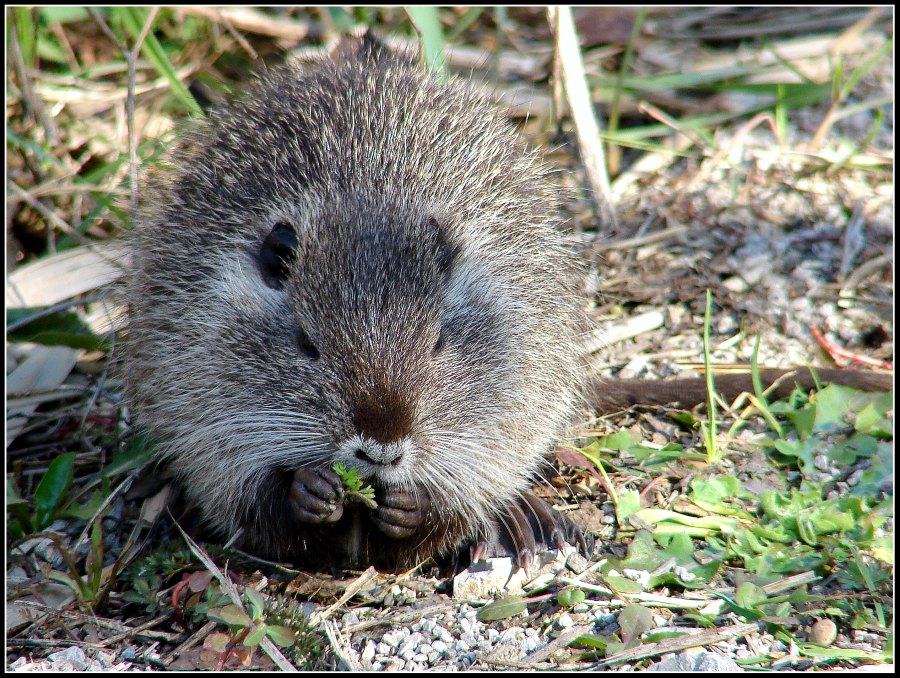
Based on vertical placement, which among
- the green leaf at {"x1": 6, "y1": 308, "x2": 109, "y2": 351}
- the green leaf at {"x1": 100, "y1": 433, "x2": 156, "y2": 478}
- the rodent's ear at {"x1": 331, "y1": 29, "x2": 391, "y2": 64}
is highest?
the rodent's ear at {"x1": 331, "y1": 29, "x2": 391, "y2": 64}

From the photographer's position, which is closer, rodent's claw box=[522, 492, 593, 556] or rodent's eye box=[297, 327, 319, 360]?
rodent's eye box=[297, 327, 319, 360]

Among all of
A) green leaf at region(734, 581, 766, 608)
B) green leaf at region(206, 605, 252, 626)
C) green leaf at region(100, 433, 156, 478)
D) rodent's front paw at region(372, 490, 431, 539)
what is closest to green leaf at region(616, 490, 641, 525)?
green leaf at region(734, 581, 766, 608)

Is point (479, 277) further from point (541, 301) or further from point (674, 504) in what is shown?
point (674, 504)

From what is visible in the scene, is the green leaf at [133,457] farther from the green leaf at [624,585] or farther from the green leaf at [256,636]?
the green leaf at [624,585]

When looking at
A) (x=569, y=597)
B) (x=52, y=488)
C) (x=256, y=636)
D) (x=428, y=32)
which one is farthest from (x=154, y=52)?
(x=569, y=597)

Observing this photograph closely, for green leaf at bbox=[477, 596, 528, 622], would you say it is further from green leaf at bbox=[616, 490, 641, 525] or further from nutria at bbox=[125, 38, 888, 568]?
green leaf at bbox=[616, 490, 641, 525]

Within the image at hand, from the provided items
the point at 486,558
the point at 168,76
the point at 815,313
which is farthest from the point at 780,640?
the point at 168,76

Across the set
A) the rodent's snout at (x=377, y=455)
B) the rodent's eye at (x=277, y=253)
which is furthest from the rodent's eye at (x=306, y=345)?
the rodent's snout at (x=377, y=455)
